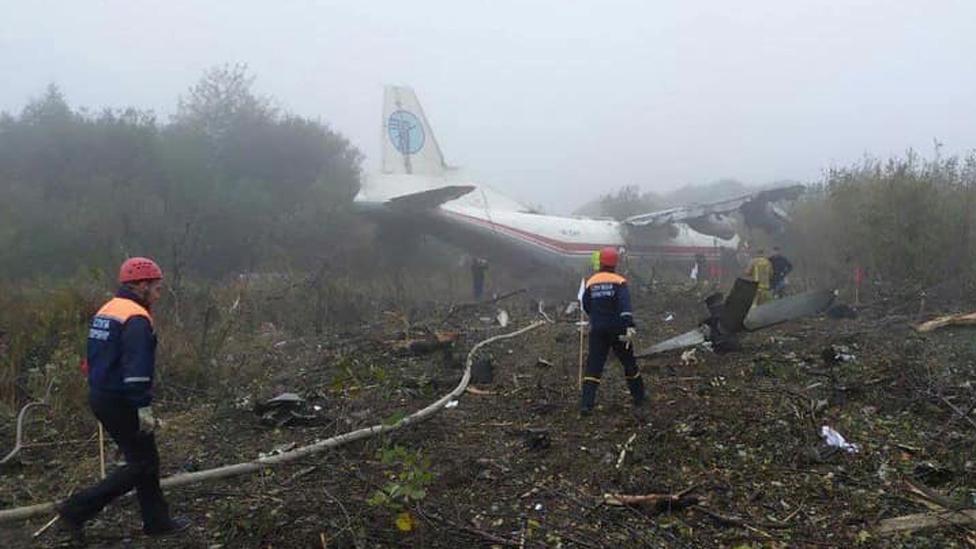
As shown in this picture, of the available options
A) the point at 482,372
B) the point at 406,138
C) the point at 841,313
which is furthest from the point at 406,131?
the point at 482,372

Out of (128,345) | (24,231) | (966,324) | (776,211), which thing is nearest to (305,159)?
(24,231)

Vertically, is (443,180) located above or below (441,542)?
above

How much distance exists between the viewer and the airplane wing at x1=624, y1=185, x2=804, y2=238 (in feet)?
71.7

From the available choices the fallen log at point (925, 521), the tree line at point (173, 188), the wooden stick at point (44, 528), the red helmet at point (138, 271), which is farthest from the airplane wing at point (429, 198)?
the fallen log at point (925, 521)

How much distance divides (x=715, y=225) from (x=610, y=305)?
691 inches

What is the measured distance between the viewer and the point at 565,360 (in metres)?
9.40

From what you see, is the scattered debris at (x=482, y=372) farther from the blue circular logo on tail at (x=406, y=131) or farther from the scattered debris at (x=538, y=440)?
the blue circular logo on tail at (x=406, y=131)

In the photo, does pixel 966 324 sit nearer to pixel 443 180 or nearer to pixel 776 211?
pixel 776 211

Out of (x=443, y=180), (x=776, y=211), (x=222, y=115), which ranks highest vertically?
(x=222, y=115)

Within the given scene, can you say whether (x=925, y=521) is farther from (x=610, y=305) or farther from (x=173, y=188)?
(x=173, y=188)

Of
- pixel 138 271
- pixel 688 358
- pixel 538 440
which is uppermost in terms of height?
pixel 138 271

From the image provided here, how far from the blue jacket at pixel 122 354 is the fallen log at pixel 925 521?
4.18m

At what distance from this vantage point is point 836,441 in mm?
Result: 5324

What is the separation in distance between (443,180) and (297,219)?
5.04m
